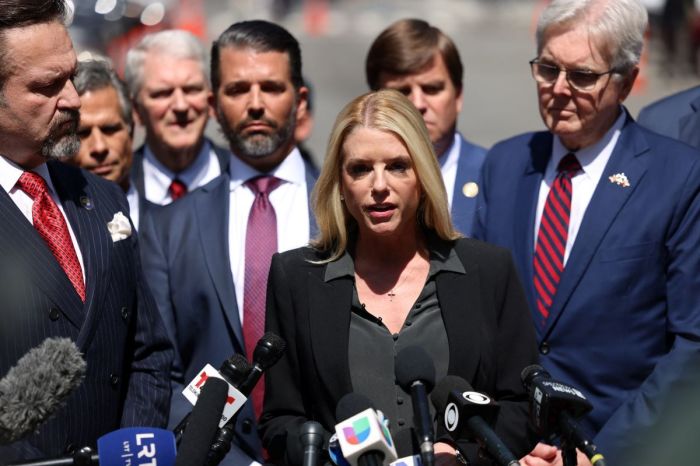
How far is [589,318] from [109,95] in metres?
2.99

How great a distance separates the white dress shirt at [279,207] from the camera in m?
6.03

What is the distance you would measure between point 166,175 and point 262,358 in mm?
3485

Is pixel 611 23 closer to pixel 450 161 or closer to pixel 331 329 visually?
pixel 450 161

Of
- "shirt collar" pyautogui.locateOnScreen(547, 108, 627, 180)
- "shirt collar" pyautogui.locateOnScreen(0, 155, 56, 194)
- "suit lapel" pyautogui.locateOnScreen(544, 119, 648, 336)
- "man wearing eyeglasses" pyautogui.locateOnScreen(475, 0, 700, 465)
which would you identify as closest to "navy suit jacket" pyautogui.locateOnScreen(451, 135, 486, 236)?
"man wearing eyeglasses" pyautogui.locateOnScreen(475, 0, 700, 465)

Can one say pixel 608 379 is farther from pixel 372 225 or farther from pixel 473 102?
pixel 473 102

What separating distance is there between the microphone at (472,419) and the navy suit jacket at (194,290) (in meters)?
1.74

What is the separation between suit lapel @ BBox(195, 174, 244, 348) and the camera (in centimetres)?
582

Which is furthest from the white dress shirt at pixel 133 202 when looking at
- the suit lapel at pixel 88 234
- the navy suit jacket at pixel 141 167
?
the suit lapel at pixel 88 234

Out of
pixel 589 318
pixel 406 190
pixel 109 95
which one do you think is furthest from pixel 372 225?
pixel 109 95

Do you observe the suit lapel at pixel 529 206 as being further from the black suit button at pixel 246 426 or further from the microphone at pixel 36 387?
the microphone at pixel 36 387

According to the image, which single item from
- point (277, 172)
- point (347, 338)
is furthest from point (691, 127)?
point (347, 338)

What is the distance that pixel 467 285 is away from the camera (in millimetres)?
4906

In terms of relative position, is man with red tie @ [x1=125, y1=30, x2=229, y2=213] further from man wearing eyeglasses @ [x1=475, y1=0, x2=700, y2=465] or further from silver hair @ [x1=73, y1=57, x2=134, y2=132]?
man wearing eyeglasses @ [x1=475, y1=0, x2=700, y2=465]

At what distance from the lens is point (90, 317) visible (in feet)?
15.6
